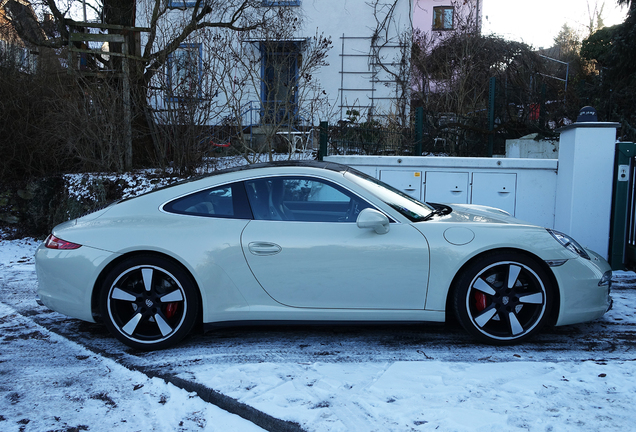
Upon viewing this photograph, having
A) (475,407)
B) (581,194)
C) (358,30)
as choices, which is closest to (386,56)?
(358,30)

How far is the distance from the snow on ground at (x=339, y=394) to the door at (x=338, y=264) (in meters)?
0.46

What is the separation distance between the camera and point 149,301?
12.1ft

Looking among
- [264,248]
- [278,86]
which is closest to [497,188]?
[278,86]

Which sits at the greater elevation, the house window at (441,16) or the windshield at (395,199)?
the house window at (441,16)

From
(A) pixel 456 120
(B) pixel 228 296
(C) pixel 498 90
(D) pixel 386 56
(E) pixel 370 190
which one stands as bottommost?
(B) pixel 228 296

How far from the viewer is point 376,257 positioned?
3598 mm

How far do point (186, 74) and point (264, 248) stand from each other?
6.72 meters

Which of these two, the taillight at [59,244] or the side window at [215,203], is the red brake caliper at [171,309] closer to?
the side window at [215,203]

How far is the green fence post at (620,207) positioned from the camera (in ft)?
20.9

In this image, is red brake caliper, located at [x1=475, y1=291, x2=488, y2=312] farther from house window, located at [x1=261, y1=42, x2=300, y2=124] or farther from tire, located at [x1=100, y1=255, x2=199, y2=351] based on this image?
house window, located at [x1=261, y1=42, x2=300, y2=124]

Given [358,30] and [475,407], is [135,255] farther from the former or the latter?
[358,30]

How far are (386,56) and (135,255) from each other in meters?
14.4

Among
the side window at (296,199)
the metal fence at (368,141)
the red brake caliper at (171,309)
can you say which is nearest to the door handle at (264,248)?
the side window at (296,199)

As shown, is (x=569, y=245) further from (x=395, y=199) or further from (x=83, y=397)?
(x=83, y=397)
